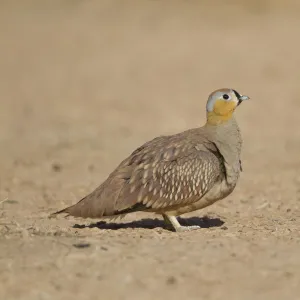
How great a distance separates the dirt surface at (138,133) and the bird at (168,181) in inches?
9.7

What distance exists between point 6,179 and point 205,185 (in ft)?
14.4

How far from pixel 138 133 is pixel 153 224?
6.50 metres

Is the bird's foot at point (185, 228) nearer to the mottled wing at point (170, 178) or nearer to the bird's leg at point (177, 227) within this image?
the bird's leg at point (177, 227)

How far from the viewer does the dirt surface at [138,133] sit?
6094mm

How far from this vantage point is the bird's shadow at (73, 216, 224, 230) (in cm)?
848

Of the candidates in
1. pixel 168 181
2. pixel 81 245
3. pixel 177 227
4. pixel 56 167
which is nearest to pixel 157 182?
pixel 168 181

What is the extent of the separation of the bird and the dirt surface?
0.81 feet

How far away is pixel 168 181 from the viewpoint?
8.02 meters

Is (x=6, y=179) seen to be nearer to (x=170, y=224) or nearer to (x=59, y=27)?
(x=170, y=224)

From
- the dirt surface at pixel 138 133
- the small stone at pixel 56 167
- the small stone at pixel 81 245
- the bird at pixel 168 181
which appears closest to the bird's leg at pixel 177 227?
the bird at pixel 168 181

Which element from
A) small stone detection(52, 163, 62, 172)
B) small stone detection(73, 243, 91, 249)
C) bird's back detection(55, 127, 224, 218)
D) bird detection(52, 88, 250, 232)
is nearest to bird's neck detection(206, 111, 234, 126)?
bird detection(52, 88, 250, 232)

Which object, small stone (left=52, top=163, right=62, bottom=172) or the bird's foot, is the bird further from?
small stone (left=52, top=163, right=62, bottom=172)

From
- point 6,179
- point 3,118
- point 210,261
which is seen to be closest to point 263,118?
point 3,118

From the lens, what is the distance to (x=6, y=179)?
462 inches
